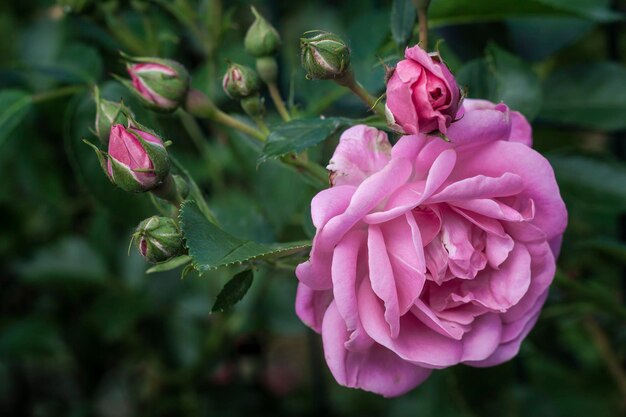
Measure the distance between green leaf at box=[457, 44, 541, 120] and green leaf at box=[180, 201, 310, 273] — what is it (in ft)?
0.82

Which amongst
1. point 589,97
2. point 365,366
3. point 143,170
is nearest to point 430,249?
point 365,366

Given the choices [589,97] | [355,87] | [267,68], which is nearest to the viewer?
[355,87]

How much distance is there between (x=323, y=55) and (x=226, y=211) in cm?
30

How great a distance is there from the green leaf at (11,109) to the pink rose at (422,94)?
52 cm

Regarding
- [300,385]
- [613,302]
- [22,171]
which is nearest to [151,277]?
[22,171]

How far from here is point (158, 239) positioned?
538mm

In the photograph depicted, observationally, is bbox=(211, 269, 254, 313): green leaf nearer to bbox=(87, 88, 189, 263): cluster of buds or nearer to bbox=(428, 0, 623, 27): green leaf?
bbox=(87, 88, 189, 263): cluster of buds

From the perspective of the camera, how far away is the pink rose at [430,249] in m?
0.52

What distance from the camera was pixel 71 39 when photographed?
46.9 inches

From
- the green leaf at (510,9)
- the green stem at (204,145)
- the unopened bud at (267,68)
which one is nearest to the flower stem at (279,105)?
the unopened bud at (267,68)

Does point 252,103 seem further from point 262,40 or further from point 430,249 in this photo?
Result: point 430,249

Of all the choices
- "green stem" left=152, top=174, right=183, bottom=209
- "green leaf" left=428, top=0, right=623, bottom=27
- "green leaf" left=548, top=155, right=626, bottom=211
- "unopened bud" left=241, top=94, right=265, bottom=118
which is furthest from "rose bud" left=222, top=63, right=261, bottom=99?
"green leaf" left=548, top=155, right=626, bottom=211

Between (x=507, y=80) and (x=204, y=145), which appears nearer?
(x=507, y=80)

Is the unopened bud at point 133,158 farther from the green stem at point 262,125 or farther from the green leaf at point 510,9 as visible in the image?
the green leaf at point 510,9
